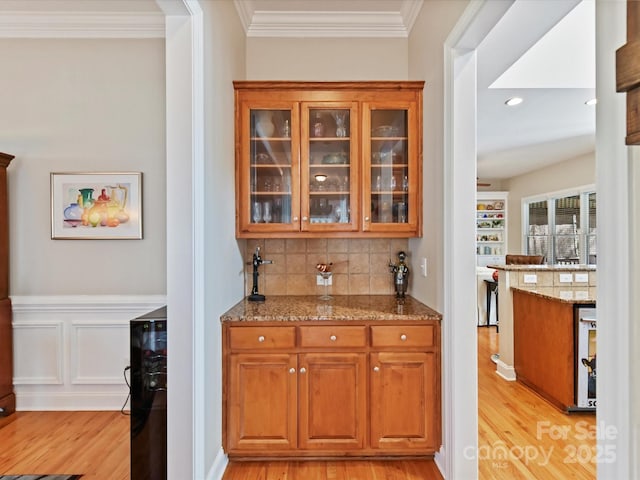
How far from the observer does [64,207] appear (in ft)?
9.13

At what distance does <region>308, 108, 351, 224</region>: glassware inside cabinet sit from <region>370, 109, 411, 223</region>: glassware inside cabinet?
187 mm

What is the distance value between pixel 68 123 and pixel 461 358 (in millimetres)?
3307

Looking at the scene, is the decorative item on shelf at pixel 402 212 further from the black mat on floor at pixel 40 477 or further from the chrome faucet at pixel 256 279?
the black mat on floor at pixel 40 477

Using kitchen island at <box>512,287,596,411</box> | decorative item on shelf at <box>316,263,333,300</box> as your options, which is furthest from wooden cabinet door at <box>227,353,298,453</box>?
kitchen island at <box>512,287,596,411</box>

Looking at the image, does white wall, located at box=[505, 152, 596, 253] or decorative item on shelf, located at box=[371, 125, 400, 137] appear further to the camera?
white wall, located at box=[505, 152, 596, 253]

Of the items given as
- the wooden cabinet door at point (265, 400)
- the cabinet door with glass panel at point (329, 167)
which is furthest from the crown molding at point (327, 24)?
the wooden cabinet door at point (265, 400)

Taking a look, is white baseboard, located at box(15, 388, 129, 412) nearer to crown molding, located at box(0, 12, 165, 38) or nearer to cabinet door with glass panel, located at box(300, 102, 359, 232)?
cabinet door with glass panel, located at box(300, 102, 359, 232)

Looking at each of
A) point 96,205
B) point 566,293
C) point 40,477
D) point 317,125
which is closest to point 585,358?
point 566,293

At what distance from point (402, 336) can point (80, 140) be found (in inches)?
113

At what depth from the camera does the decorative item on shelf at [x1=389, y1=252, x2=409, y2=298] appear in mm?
2613

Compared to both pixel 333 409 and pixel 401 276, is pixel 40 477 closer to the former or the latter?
pixel 333 409

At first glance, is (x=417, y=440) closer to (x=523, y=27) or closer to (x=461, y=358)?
(x=461, y=358)

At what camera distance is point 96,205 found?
2795mm

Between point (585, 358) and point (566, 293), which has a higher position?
point (566, 293)
